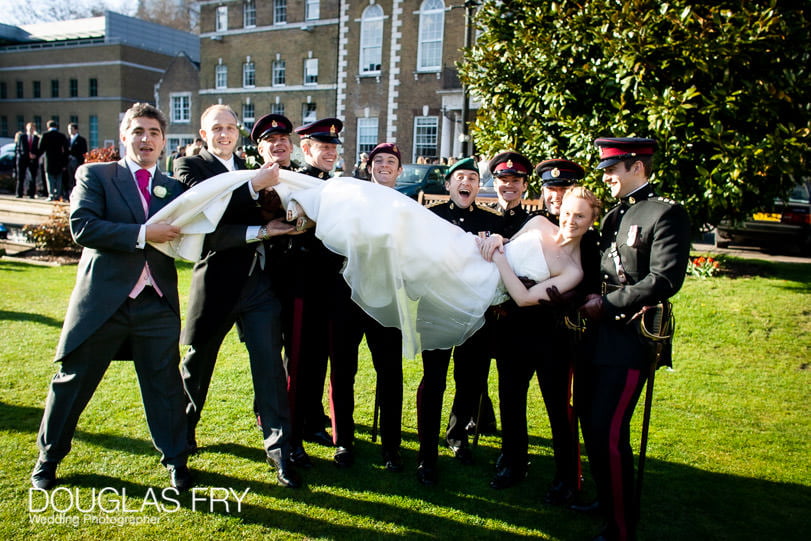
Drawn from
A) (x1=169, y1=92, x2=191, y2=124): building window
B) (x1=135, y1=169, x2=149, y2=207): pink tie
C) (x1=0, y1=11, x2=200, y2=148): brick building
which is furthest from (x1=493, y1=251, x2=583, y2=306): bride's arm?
(x1=0, y1=11, x2=200, y2=148): brick building

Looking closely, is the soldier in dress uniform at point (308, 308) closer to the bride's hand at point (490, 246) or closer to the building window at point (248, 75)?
the bride's hand at point (490, 246)

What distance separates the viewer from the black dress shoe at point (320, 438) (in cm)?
472

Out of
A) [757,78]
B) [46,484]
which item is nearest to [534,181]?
[757,78]

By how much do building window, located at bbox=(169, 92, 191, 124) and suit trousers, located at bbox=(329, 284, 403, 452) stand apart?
1625 inches

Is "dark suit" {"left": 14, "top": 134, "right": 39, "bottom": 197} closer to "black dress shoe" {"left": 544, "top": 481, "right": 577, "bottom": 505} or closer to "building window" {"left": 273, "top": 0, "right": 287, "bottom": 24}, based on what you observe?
"black dress shoe" {"left": 544, "top": 481, "right": 577, "bottom": 505}

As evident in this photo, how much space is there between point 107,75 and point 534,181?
47.7 meters

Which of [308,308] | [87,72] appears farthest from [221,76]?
[308,308]

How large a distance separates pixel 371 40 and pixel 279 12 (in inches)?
280

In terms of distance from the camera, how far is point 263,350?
4094 mm

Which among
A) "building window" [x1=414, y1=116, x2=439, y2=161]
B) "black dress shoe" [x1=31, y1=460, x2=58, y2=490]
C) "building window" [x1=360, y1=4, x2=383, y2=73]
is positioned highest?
"building window" [x1=360, y1=4, x2=383, y2=73]

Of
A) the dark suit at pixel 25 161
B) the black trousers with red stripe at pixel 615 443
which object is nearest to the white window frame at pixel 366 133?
the dark suit at pixel 25 161

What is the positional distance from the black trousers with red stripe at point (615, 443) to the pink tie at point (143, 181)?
3.02 meters

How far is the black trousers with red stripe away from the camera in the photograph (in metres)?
3.45

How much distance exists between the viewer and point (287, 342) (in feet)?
15.1
